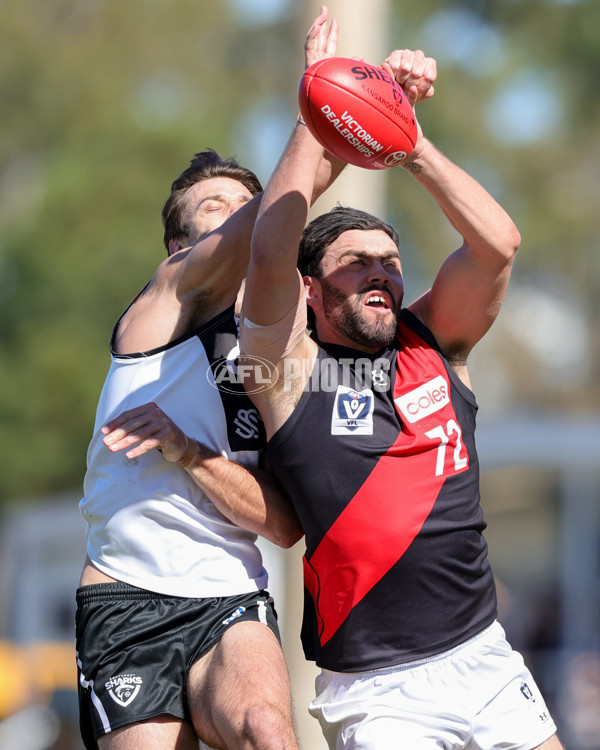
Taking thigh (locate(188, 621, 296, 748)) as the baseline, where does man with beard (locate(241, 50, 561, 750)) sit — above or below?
above

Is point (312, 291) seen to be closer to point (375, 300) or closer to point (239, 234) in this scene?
point (375, 300)

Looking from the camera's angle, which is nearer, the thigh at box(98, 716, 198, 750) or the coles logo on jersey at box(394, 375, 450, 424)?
the thigh at box(98, 716, 198, 750)

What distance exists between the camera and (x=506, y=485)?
25734 mm

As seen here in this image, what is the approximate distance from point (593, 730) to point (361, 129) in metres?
9.80

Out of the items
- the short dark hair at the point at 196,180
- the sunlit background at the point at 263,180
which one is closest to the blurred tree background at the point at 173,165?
the sunlit background at the point at 263,180

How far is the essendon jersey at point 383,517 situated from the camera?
4.04 metres

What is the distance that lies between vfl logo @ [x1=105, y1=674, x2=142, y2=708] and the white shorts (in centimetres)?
73

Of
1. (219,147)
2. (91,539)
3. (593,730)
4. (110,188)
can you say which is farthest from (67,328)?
(91,539)

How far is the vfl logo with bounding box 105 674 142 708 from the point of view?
395 cm

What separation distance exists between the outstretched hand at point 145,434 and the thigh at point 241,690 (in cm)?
72

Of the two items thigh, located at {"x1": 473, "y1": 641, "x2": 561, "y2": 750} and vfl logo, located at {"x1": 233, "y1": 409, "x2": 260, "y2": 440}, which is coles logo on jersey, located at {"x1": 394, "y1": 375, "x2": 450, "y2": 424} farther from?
thigh, located at {"x1": 473, "y1": 641, "x2": 561, "y2": 750}

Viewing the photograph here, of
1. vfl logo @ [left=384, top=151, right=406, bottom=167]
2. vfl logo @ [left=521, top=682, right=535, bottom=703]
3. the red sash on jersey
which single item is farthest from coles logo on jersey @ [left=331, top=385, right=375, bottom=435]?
vfl logo @ [left=521, top=682, right=535, bottom=703]

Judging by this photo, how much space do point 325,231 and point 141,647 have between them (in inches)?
72.6

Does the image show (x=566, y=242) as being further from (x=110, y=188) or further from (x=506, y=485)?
(x=110, y=188)
